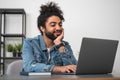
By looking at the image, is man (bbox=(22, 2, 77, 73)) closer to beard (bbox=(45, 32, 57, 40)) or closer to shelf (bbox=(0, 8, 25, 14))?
beard (bbox=(45, 32, 57, 40))

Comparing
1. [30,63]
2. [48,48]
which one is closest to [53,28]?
[48,48]

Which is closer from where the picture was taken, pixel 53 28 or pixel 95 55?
pixel 95 55

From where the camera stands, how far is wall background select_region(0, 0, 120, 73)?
12.0ft

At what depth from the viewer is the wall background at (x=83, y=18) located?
366 centimetres

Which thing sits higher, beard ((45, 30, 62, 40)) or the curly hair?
the curly hair

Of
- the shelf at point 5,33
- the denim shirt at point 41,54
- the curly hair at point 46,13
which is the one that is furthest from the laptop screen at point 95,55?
the shelf at point 5,33

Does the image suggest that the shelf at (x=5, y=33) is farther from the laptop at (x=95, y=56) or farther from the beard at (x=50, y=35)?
the laptop at (x=95, y=56)

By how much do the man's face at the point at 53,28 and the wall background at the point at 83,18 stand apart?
1716mm

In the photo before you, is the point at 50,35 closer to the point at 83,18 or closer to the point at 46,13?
the point at 46,13

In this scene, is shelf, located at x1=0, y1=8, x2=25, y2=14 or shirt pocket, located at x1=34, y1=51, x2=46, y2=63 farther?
shelf, located at x1=0, y1=8, x2=25, y2=14

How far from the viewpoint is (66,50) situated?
1.89 m

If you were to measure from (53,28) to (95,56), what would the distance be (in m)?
0.67

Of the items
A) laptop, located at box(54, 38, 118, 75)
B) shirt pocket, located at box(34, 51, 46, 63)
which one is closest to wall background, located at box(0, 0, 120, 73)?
shirt pocket, located at box(34, 51, 46, 63)

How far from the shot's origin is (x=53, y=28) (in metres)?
1.90
